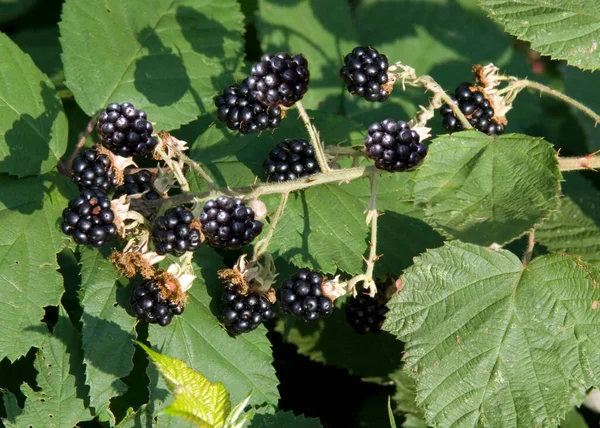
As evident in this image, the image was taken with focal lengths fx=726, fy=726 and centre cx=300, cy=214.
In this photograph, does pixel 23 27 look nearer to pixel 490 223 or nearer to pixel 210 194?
pixel 210 194

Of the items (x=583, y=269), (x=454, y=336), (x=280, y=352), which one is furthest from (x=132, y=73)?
(x=583, y=269)

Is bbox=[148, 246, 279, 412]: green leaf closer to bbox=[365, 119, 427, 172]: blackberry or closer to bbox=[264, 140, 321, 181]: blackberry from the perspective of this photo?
bbox=[264, 140, 321, 181]: blackberry

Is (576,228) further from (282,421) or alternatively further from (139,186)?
(139,186)

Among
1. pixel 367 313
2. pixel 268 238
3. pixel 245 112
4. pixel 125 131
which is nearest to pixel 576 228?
pixel 367 313

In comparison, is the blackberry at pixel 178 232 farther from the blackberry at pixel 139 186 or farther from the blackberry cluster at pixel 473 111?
the blackberry cluster at pixel 473 111

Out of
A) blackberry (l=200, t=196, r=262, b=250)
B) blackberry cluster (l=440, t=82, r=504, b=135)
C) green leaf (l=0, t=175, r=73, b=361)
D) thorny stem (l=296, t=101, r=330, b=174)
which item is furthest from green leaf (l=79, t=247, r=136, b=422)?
blackberry cluster (l=440, t=82, r=504, b=135)
